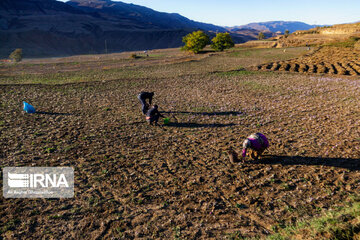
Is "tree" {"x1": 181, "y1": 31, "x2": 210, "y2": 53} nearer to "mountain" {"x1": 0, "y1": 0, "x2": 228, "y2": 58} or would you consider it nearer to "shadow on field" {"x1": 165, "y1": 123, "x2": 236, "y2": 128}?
"shadow on field" {"x1": 165, "y1": 123, "x2": 236, "y2": 128}

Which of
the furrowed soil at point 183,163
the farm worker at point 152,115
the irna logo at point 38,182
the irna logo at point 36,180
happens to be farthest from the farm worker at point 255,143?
the irna logo at point 36,180

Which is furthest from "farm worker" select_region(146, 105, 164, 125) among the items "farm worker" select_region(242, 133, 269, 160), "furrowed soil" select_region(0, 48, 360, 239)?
"farm worker" select_region(242, 133, 269, 160)

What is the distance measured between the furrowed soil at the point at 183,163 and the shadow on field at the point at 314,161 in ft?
0.16

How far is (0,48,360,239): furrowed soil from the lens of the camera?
7430 mm

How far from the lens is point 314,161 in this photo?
10633 mm

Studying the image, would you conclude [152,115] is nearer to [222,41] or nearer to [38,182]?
[38,182]

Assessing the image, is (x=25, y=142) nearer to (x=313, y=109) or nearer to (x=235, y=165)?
(x=235, y=165)

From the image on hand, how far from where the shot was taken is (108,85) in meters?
29.0

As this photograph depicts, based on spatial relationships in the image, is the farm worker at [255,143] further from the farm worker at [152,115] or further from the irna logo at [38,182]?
the irna logo at [38,182]

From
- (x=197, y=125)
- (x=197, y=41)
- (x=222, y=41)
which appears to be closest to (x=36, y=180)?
(x=197, y=125)

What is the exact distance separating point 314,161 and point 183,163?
6.50m

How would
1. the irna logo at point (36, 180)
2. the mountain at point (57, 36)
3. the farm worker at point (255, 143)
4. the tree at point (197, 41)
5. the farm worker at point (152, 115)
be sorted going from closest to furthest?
the irna logo at point (36, 180)
the farm worker at point (255, 143)
the farm worker at point (152, 115)
the tree at point (197, 41)
the mountain at point (57, 36)

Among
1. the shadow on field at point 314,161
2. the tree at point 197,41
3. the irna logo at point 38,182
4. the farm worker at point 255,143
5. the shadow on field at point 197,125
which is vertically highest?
the tree at point 197,41

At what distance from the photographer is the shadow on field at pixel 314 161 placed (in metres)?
10.2
